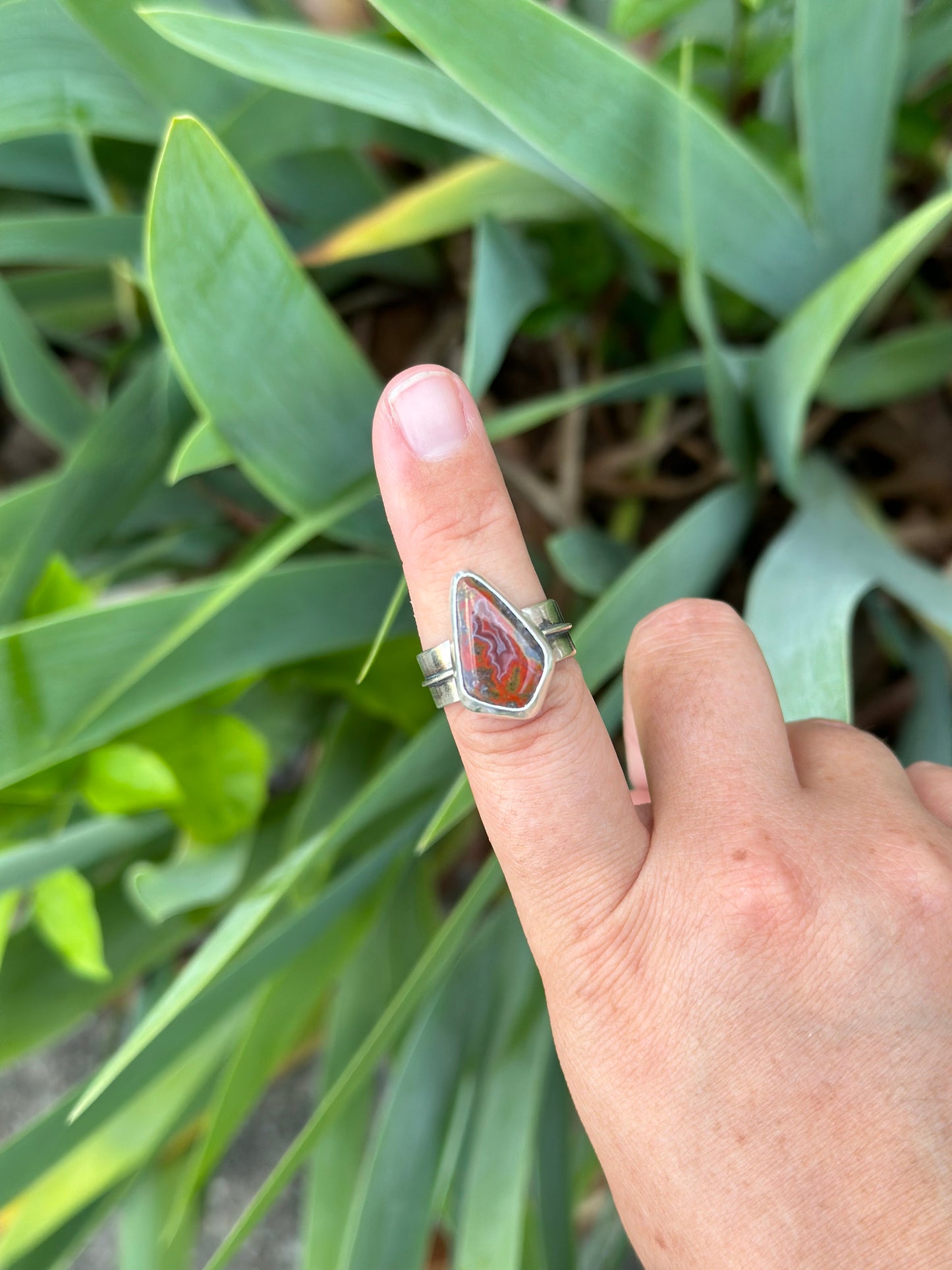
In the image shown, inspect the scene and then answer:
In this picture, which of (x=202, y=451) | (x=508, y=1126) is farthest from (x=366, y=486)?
(x=508, y=1126)

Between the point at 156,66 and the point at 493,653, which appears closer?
the point at 493,653

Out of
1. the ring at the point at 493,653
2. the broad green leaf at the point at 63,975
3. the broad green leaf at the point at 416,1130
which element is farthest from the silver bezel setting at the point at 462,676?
the broad green leaf at the point at 63,975

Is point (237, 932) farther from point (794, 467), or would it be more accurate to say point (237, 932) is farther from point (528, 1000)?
point (794, 467)

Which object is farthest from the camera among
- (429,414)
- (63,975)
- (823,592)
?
(63,975)

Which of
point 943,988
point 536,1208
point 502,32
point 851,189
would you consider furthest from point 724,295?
point 536,1208

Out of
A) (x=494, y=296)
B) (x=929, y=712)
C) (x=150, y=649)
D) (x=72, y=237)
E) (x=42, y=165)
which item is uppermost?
(x=42, y=165)

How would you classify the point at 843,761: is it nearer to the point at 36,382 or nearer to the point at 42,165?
the point at 36,382
